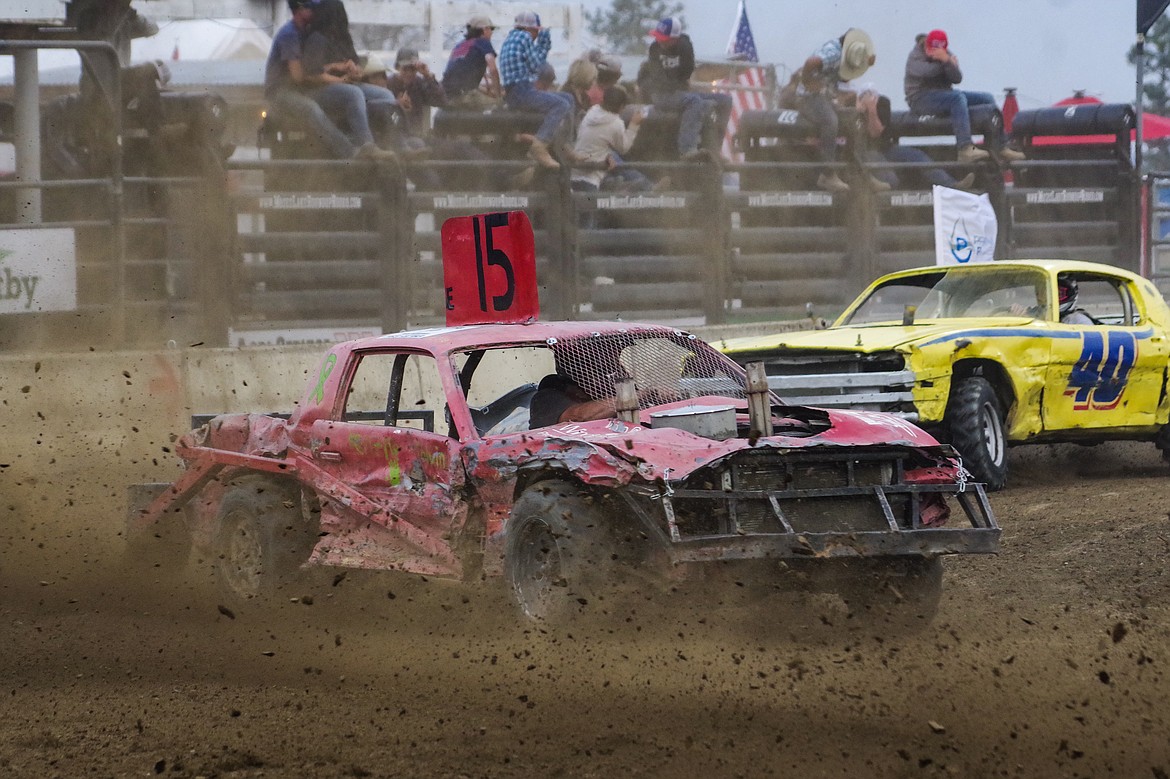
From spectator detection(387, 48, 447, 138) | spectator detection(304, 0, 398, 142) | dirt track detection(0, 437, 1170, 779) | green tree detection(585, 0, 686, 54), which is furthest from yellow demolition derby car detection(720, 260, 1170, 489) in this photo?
green tree detection(585, 0, 686, 54)

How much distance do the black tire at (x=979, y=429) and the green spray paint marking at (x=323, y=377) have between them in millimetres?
3718

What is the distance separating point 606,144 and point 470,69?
1.34m

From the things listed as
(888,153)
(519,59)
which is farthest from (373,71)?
(888,153)

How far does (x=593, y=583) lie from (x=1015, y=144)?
11.9m

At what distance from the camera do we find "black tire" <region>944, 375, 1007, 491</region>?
846 cm

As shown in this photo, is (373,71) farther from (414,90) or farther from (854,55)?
(854,55)

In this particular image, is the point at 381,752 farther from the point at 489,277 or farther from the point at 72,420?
the point at 72,420

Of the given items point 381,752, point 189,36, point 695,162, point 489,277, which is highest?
point 189,36

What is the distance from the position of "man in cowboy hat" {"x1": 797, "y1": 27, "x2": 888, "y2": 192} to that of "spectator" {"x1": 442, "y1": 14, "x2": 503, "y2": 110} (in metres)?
3.08

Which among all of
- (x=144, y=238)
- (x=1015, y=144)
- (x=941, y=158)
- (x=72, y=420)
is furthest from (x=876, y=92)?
(x=72, y=420)

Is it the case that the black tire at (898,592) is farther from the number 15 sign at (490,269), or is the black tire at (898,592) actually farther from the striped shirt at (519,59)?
the striped shirt at (519,59)

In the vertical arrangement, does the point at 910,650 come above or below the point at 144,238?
below

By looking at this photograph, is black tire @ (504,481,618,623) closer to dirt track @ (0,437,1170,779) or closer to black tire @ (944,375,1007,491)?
dirt track @ (0,437,1170,779)

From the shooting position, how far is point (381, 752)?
13.1ft
